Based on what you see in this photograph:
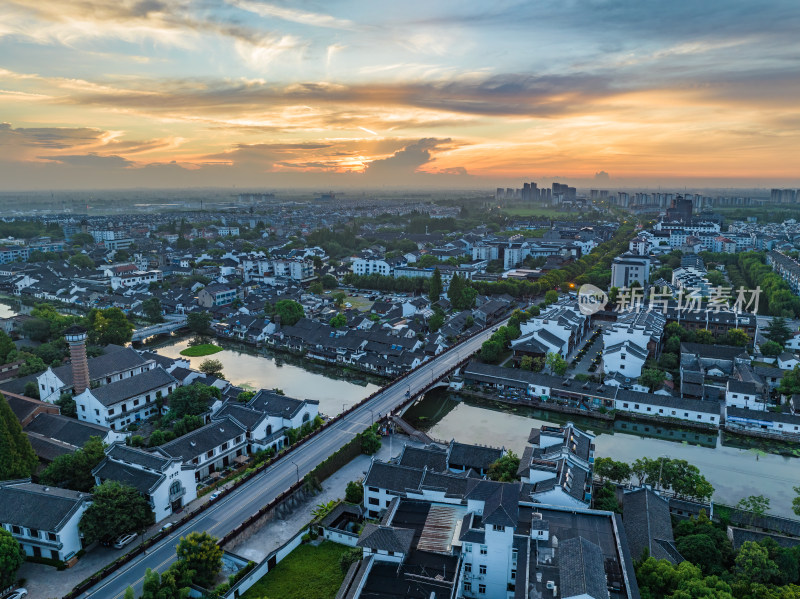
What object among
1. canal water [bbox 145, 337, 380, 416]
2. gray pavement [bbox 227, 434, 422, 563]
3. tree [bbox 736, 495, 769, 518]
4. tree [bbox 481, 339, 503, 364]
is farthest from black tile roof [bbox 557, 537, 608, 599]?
tree [bbox 481, 339, 503, 364]

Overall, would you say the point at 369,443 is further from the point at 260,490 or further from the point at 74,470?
the point at 74,470

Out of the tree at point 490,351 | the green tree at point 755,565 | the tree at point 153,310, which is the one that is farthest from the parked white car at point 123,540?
the tree at point 153,310

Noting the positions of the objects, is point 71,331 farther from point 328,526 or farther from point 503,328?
point 503,328

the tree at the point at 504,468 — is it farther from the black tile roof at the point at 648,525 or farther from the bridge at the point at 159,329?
the bridge at the point at 159,329

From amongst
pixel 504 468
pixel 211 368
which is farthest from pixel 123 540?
pixel 211 368

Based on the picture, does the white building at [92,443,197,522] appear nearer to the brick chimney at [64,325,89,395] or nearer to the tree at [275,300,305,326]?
the brick chimney at [64,325,89,395]
